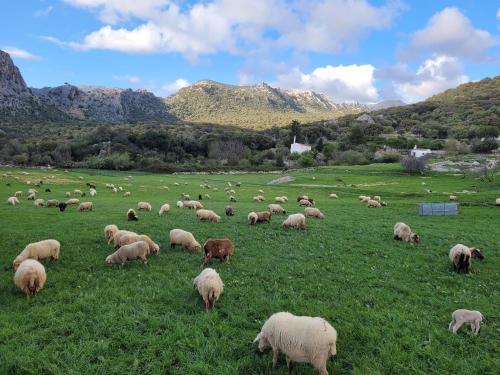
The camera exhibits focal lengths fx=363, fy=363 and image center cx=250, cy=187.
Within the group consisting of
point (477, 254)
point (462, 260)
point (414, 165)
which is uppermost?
point (414, 165)

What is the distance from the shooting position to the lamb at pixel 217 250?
14.4 m

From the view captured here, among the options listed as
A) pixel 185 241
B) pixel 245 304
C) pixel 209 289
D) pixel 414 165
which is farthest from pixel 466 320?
pixel 414 165

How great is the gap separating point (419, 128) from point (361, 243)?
17286cm

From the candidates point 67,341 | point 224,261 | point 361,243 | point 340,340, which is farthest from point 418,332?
point 361,243

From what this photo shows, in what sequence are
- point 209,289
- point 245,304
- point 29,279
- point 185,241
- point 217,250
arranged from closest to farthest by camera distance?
point 209,289 < point 245,304 < point 29,279 < point 217,250 < point 185,241

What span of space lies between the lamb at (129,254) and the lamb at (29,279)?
2.79 m

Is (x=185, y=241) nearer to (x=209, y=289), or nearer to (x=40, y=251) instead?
(x=40, y=251)

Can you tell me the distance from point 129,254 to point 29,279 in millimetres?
3599

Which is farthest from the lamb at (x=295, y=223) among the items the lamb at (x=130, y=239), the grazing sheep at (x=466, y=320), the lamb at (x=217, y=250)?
the grazing sheep at (x=466, y=320)

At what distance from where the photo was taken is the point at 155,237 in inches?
739

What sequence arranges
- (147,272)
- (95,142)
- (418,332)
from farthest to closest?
(95,142)
(147,272)
(418,332)

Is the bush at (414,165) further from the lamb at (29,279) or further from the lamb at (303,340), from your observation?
the lamb at (29,279)

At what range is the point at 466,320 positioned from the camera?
9328mm

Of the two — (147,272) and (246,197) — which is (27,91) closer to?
(246,197)
